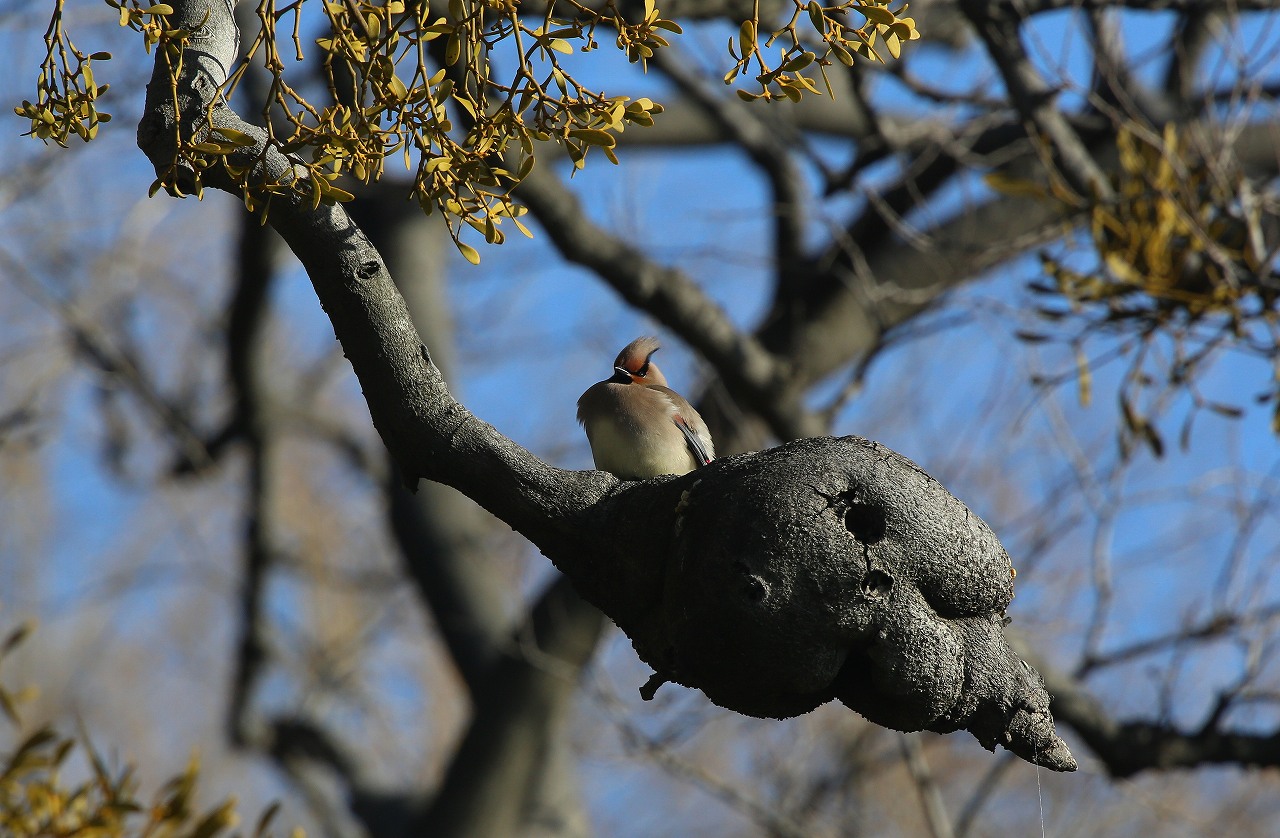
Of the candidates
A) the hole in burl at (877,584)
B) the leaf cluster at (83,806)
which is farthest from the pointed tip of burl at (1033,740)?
the leaf cluster at (83,806)

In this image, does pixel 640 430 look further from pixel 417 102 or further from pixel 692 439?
pixel 417 102

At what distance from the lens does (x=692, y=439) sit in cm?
295

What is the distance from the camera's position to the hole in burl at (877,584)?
1.72m

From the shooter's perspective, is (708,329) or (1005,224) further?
(1005,224)

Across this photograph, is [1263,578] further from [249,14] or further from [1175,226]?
[249,14]

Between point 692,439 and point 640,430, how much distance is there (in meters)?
0.15

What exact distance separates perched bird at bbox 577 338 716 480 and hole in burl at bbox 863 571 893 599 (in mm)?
1105

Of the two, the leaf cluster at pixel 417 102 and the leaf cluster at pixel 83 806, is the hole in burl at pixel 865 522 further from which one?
the leaf cluster at pixel 83 806

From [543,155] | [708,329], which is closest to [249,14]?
[543,155]

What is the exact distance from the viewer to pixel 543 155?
497cm

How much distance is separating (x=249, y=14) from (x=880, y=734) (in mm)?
4532

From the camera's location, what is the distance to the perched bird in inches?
113

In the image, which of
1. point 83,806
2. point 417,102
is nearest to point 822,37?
point 417,102

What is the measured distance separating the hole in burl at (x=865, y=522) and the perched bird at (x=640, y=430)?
41.3 inches
